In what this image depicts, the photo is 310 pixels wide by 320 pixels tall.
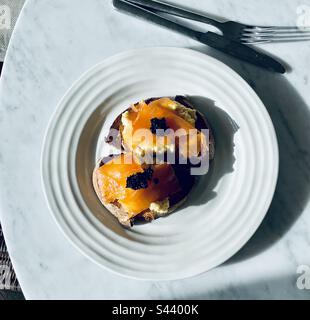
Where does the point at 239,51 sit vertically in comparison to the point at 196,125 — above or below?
above

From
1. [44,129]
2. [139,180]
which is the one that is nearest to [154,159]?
[139,180]

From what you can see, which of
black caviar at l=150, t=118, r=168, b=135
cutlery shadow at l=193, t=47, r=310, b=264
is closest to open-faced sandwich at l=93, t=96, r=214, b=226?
black caviar at l=150, t=118, r=168, b=135

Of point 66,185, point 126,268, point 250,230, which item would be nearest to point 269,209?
point 250,230

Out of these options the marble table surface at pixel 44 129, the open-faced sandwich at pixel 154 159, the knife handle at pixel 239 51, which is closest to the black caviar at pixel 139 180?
the open-faced sandwich at pixel 154 159

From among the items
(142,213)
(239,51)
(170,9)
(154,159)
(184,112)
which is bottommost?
(142,213)

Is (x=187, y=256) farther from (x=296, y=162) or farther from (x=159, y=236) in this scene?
(x=296, y=162)

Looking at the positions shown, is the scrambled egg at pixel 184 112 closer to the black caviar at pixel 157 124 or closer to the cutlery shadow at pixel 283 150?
the black caviar at pixel 157 124

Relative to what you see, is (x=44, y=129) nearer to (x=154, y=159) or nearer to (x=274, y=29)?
(x=154, y=159)
